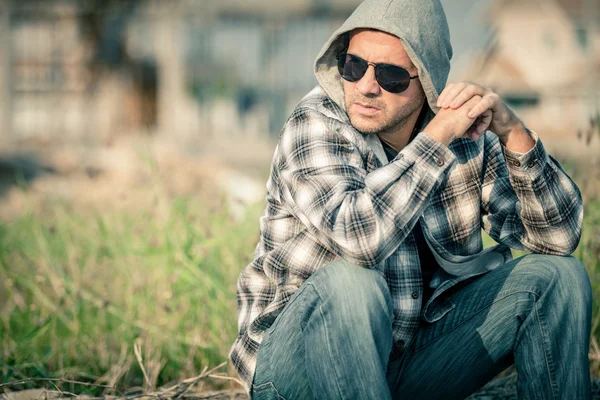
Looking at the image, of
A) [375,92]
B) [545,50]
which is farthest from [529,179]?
[545,50]

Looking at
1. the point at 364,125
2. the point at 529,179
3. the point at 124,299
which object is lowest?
the point at 124,299

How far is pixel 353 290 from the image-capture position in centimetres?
172

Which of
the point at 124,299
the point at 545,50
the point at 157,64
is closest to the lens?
the point at 124,299

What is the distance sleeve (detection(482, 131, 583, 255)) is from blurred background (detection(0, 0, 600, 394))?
0.76m

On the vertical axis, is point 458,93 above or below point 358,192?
above

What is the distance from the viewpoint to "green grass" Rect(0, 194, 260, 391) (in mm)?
2877

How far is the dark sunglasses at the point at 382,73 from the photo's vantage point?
2.12m

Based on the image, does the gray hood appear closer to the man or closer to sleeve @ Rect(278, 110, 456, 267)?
the man

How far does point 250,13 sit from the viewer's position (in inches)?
554

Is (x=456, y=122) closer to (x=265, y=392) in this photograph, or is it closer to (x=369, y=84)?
(x=369, y=84)

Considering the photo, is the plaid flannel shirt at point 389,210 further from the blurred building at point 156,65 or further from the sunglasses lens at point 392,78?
the blurred building at point 156,65

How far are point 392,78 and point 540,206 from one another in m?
0.54

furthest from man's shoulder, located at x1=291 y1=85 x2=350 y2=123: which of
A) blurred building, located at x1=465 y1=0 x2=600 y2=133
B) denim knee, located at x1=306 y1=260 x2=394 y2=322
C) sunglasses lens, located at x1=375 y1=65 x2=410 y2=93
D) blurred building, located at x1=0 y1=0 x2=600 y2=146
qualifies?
blurred building, located at x1=465 y1=0 x2=600 y2=133

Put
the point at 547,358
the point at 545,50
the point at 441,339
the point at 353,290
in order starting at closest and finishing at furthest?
1. the point at 353,290
2. the point at 547,358
3. the point at 441,339
4. the point at 545,50
